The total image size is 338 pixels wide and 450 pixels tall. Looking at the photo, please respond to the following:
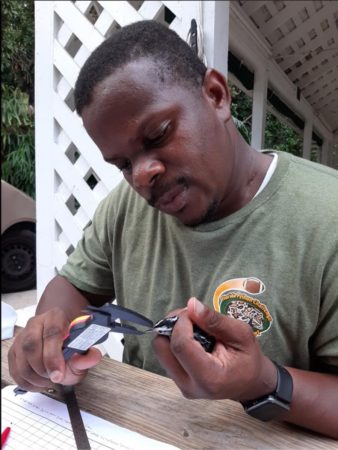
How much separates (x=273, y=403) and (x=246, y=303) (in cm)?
15

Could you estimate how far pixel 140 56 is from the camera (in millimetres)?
505

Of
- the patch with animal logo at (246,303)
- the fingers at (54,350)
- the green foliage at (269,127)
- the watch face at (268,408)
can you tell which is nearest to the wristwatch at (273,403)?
the watch face at (268,408)

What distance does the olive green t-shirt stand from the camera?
553mm

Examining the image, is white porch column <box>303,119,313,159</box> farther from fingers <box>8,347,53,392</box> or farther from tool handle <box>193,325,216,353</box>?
fingers <box>8,347,53,392</box>

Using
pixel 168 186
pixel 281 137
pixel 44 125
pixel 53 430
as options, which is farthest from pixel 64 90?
pixel 53 430

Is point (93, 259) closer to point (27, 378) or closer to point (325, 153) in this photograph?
point (27, 378)

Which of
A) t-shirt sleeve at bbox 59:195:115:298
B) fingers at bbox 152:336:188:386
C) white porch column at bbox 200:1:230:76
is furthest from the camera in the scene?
t-shirt sleeve at bbox 59:195:115:298

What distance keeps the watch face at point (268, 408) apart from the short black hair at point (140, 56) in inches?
14.6

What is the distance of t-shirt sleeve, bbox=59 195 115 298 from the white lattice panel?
2.5 inches

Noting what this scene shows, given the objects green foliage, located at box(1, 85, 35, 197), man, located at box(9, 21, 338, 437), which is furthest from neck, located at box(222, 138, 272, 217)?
green foliage, located at box(1, 85, 35, 197)

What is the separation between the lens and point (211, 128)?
1.79 feet

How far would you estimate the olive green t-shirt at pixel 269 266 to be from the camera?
1.81 ft

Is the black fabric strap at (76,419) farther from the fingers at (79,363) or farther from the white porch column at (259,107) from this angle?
the white porch column at (259,107)

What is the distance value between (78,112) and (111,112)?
3.1 inches
